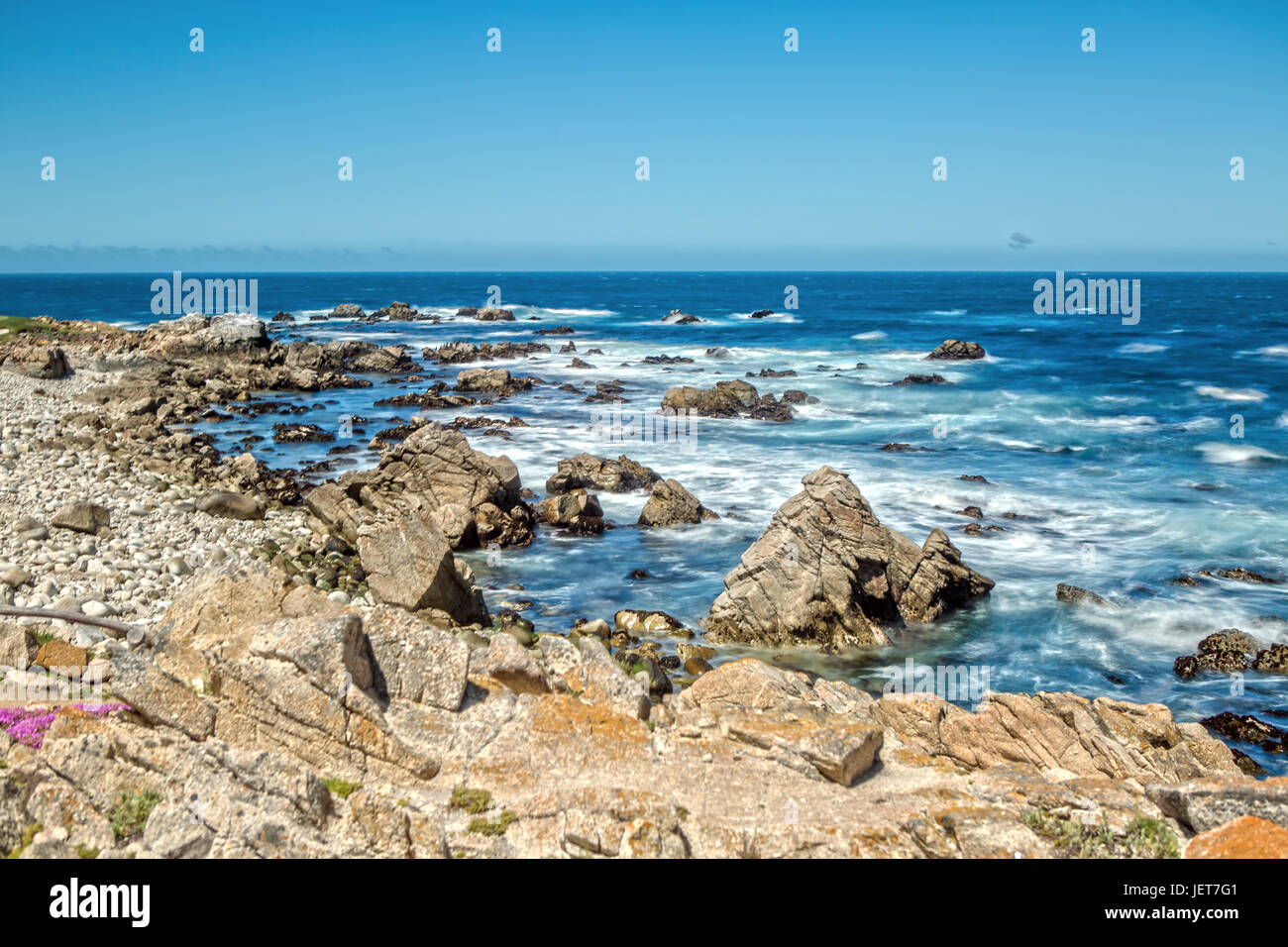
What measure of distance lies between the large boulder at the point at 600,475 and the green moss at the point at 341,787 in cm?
2300

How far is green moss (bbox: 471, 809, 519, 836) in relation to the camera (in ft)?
25.8

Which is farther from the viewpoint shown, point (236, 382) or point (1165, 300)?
point (1165, 300)

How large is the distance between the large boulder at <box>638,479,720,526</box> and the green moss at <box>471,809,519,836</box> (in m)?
20.3

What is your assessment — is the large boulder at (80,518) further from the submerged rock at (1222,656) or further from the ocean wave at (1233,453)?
the ocean wave at (1233,453)

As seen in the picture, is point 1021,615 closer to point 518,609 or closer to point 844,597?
point 844,597

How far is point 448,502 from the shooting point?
27.1m

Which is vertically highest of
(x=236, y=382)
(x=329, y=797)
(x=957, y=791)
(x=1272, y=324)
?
(x=1272, y=324)

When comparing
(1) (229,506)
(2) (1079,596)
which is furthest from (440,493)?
(2) (1079,596)

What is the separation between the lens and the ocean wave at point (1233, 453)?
37.7 meters

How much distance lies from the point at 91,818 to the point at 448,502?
66.7ft

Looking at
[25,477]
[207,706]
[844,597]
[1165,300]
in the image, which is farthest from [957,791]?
[1165,300]

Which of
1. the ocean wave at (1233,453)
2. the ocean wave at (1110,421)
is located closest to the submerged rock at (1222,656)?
the ocean wave at (1233,453)
